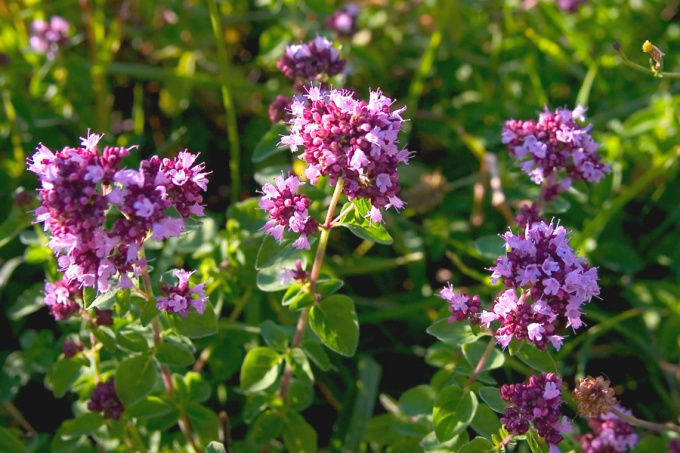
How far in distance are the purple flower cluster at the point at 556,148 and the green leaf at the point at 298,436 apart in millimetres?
1152

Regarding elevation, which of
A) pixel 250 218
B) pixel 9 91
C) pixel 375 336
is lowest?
pixel 375 336

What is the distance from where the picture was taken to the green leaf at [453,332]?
2.15m

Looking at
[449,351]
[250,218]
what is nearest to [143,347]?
[250,218]

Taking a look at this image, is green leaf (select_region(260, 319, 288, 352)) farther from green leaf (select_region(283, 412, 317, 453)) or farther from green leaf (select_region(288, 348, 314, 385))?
green leaf (select_region(283, 412, 317, 453))

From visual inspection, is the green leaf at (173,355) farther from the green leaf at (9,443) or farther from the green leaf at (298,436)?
the green leaf at (9,443)

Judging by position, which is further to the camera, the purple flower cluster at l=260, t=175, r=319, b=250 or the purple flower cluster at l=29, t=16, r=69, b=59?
the purple flower cluster at l=29, t=16, r=69, b=59

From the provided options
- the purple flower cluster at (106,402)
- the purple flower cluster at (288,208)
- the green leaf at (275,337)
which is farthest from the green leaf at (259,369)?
the purple flower cluster at (288,208)

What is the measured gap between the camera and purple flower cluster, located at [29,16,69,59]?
12.0 feet

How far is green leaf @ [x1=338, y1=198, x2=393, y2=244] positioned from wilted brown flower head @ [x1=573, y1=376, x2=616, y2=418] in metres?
0.67

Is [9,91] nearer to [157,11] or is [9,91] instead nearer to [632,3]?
[157,11]

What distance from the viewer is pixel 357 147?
6.19ft

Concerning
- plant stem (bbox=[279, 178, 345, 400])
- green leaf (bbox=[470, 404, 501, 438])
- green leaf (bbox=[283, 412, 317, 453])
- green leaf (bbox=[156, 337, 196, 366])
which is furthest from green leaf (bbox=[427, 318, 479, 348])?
green leaf (bbox=[156, 337, 196, 366])

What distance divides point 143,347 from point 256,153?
0.80 m

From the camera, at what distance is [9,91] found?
3.55 m
